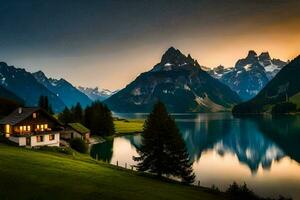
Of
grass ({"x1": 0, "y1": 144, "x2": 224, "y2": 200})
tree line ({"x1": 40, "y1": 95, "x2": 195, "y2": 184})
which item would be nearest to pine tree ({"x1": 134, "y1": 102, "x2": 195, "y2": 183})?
tree line ({"x1": 40, "y1": 95, "x2": 195, "y2": 184})

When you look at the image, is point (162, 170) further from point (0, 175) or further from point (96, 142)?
point (96, 142)

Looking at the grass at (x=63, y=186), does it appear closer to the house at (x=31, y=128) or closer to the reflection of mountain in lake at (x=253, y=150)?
the house at (x=31, y=128)

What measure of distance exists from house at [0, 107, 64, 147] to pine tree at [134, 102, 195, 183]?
123 feet

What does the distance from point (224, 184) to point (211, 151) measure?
4790 cm

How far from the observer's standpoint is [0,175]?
37.2 metres

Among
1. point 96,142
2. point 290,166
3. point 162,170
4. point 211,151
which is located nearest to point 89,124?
point 96,142

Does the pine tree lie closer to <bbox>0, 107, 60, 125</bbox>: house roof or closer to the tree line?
the tree line

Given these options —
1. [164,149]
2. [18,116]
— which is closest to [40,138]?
[18,116]

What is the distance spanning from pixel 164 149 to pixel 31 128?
43776mm

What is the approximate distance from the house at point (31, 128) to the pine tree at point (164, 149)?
3735 cm

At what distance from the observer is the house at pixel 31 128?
3329 inches

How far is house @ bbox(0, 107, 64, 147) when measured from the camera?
277 feet

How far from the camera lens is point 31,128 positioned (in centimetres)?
8894

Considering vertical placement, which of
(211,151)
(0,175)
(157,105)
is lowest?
(211,151)
